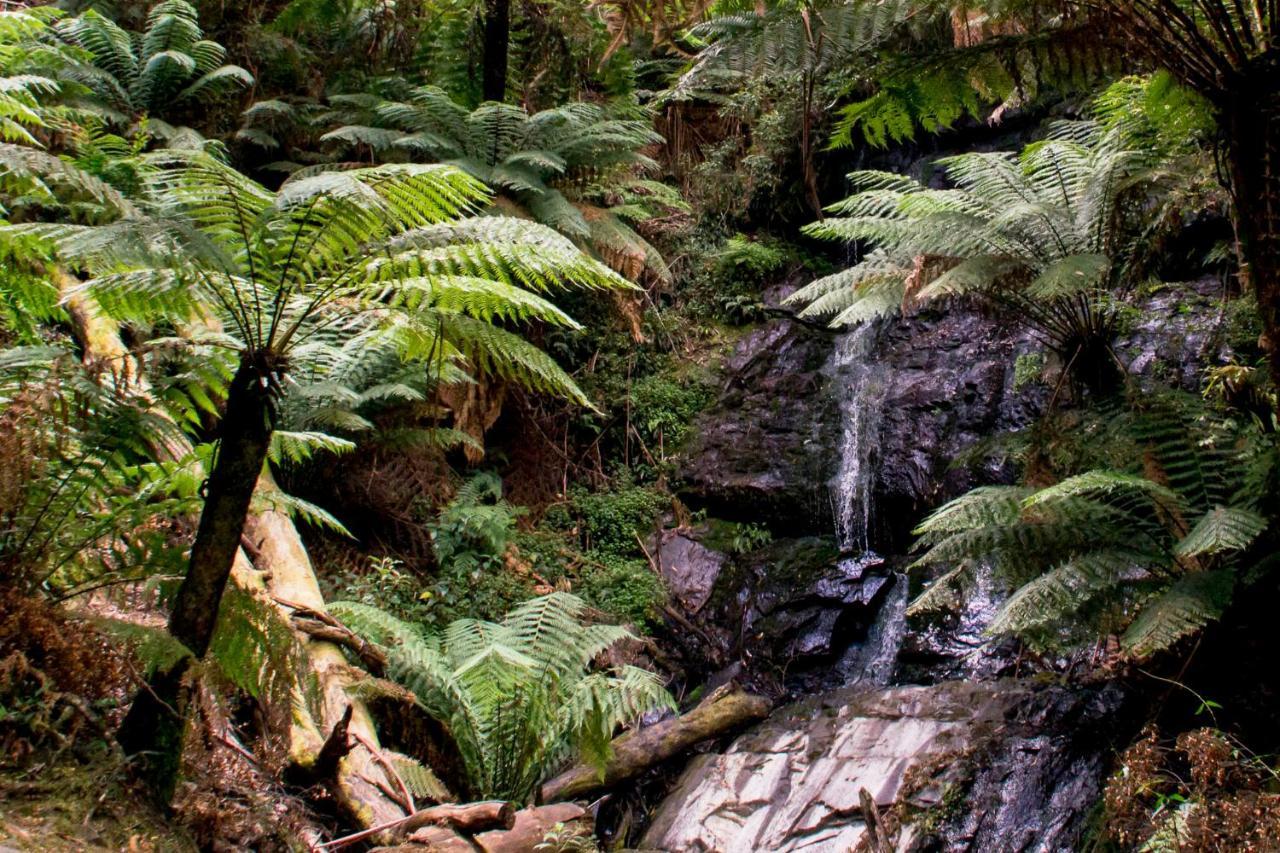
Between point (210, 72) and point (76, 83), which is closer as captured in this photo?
point (76, 83)

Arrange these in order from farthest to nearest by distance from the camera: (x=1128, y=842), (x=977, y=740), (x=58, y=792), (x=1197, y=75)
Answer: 1. (x=977, y=740)
2. (x=1128, y=842)
3. (x=1197, y=75)
4. (x=58, y=792)

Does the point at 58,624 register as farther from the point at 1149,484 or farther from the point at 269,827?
the point at 1149,484

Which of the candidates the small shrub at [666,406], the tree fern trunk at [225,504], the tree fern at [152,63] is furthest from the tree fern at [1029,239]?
the tree fern at [152,63]

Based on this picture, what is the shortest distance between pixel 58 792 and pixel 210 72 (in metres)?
5.78

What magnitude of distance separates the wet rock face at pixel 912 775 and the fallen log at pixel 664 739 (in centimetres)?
12

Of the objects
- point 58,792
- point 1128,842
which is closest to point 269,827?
point 58,792

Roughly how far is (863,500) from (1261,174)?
435cm

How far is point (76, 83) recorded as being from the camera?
5.52 metres

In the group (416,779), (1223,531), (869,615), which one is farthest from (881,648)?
(416,779)

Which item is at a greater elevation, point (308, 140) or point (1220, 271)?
point (308, 140)

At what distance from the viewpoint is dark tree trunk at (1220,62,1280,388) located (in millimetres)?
1836

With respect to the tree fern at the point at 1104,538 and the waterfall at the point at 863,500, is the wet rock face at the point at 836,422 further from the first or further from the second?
→ the tree fern at the point at 1104,538

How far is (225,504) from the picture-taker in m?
1.76

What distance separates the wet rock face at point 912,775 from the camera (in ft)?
10.7
